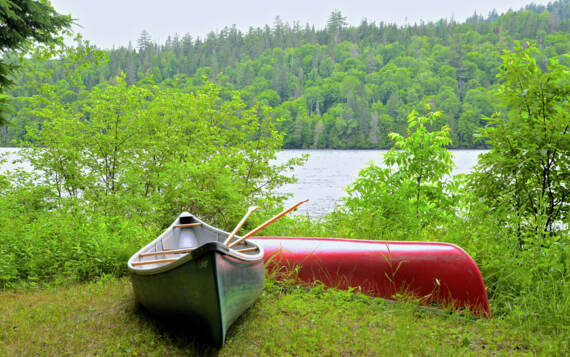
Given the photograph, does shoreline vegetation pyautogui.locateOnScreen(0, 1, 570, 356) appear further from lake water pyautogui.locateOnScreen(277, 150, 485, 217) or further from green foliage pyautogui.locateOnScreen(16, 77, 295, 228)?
lake water pyautogui.locateOnScreen(277, 150, 485, 217)

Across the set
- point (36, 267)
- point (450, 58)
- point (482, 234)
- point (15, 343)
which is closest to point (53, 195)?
point (36, 267)

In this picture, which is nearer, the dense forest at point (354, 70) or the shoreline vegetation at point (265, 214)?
the shoreline vegetation at point (265, 214)

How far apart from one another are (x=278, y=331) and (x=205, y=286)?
2.95ft

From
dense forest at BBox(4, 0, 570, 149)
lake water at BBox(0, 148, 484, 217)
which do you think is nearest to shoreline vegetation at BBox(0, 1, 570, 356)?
lake water at BBox(0, 148, 484, 217)

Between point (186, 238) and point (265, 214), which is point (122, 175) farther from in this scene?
point (186, 238)

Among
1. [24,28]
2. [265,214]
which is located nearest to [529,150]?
[265,214]

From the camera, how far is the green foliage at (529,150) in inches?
186

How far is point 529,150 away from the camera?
4785 mm

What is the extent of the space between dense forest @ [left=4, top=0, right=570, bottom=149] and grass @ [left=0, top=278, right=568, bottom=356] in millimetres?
26851

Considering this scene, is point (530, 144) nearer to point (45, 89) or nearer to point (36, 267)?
point (36, 267)

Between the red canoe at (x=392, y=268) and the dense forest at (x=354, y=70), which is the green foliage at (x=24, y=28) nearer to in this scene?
the red canoe at (x=392, y=268)

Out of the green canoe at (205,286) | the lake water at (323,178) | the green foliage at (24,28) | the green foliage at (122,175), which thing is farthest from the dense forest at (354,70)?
the green canoe at (205,286)

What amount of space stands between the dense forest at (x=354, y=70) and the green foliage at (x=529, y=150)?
2646cm

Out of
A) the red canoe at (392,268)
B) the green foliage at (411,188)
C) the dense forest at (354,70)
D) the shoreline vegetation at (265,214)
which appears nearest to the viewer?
the shoreline vegetation at (265,214)
